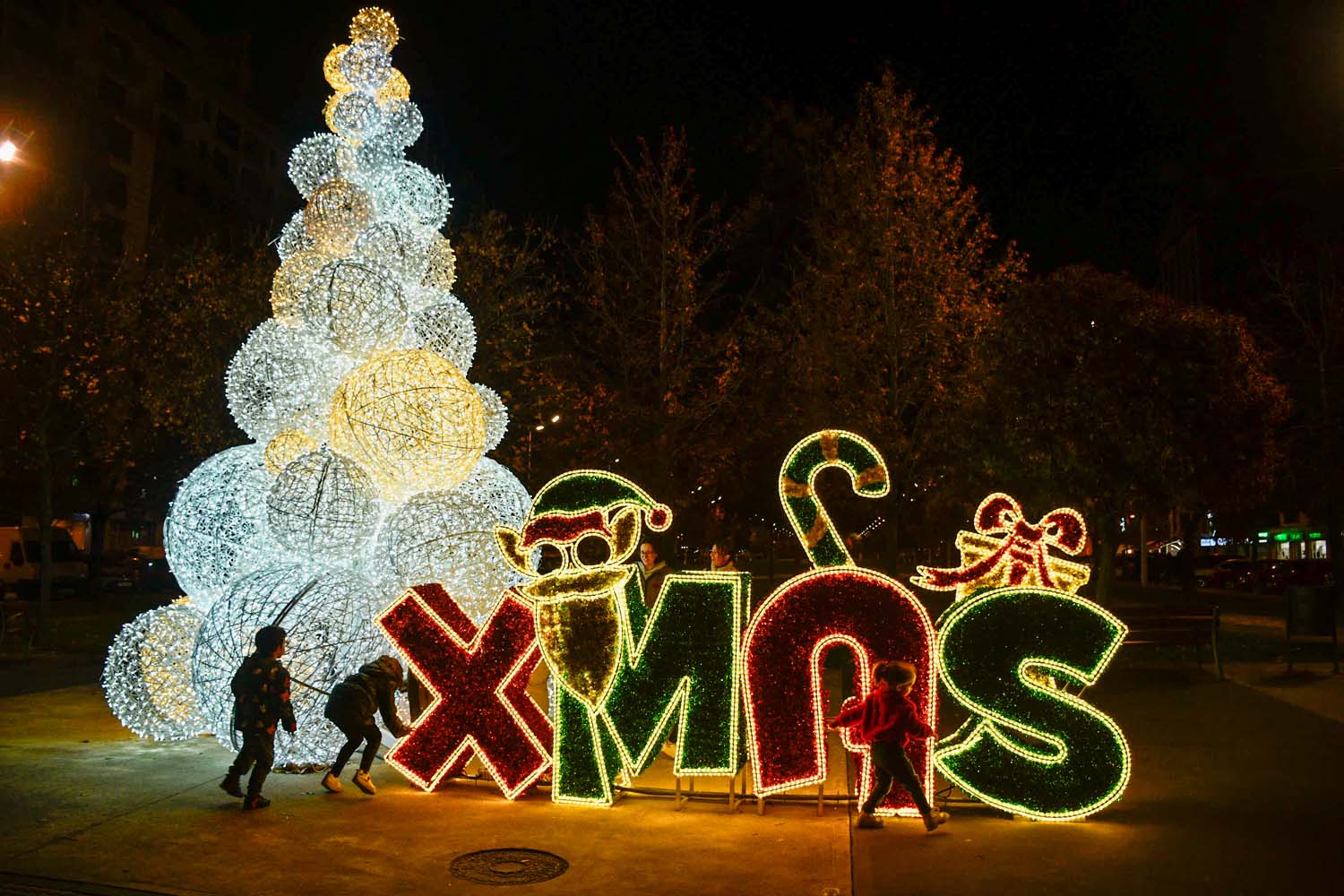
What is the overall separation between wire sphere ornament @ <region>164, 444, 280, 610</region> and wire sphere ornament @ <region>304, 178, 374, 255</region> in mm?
2380

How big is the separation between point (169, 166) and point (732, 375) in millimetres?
44541

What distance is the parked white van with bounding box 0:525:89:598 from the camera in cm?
3129

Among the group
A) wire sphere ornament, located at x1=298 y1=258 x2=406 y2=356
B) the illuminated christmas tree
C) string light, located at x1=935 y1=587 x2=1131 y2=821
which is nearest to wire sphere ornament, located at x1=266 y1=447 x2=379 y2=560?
the illuminated christmas tree

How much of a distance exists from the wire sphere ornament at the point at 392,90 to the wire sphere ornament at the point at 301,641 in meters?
4.86

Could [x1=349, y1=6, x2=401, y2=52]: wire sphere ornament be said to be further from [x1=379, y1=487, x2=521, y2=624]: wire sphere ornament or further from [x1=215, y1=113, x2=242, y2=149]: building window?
[x1=215, y1=113, x2=242, y2=149]: building window

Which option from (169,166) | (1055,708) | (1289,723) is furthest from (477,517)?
(169,166)

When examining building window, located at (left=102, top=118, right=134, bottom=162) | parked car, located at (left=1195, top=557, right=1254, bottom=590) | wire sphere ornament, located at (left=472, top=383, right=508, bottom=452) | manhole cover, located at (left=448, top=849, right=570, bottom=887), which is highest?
building window, located at (left=102, top=118, right=134, bottom=162)

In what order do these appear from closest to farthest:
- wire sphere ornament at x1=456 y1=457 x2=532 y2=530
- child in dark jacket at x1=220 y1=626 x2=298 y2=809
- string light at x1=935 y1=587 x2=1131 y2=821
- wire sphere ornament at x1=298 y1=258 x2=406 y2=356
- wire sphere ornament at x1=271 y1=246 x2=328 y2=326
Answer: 1. string light at x1=935 y1=587 x2=1131 y2=821
2. child in dark jacket at x1=220 y1=626 x2=298 y2=809
3. wire sphere ornament at x1=298 y1=258 x2=406 y2=356
4. wire sphere ornament at x1=456 y1=457 x2=532 y2=530
5. wire sphere ornament at x1=271 y1=246 x2=328 y2=326

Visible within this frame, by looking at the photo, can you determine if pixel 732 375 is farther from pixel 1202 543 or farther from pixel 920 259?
pixel 1202 543

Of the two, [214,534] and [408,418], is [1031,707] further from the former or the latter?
[214,534]

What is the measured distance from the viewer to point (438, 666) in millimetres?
8406

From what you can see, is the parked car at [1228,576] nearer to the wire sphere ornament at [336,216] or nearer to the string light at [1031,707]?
the string light at [1031,707]

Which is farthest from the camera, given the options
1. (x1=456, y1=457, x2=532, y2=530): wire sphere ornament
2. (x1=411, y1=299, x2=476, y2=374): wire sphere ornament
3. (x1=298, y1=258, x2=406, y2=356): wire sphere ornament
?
(x1=411, y1=299, x2=476, y2=374): wire sphere ornament

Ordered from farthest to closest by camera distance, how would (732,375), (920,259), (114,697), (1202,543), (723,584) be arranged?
(1202,543)
(732,375)
(920,259)
(114,697)
(723,584)
